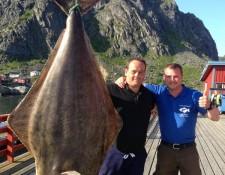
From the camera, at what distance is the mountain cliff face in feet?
432

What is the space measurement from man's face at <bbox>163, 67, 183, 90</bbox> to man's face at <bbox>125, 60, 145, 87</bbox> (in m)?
0.32

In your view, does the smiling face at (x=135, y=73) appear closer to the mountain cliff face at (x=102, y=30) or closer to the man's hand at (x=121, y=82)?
the man's hand at (x=121, y=82)

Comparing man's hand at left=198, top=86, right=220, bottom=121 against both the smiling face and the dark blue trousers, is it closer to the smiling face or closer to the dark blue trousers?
the smiling face

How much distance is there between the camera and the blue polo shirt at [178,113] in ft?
11.9

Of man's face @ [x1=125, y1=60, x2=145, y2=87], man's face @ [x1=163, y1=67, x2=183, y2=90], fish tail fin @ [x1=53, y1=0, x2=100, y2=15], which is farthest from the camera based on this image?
man's face @ [x1=163, y1=67, x2=183, y2=90]

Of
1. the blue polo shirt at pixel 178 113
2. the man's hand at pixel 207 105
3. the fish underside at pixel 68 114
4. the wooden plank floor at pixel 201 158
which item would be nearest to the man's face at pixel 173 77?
the blue polo shirt at pixel 178 113

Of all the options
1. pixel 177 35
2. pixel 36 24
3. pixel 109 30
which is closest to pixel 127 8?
pixel 109 30

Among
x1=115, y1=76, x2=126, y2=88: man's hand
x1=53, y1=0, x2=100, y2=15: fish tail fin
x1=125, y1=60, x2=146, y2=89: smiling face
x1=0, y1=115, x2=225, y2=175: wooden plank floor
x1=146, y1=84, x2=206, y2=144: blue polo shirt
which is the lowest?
x1=0, y1=115, x2=225, y2=175: wooden plank floor

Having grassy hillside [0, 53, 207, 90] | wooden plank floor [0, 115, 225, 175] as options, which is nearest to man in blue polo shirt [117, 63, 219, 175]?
wooden plank floor [0, 115, 225, 175]

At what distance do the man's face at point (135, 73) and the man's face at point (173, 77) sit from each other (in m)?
0.32

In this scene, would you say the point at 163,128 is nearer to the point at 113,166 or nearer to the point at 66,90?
the point at 113,166

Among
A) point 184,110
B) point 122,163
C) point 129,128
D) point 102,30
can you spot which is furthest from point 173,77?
point 102,30

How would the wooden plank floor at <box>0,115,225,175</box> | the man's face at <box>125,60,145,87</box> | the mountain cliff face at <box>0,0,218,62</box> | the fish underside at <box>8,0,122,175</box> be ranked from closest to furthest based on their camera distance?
the fish underside at <box>8,0,122,175</box> < the man's face at <box>125,60,145,87</box> < the wooden plank floor at <box>0,115,225,175</box> < the mountain cliff face at <box>0,0,218,62</box>

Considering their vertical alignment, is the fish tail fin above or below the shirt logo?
above
